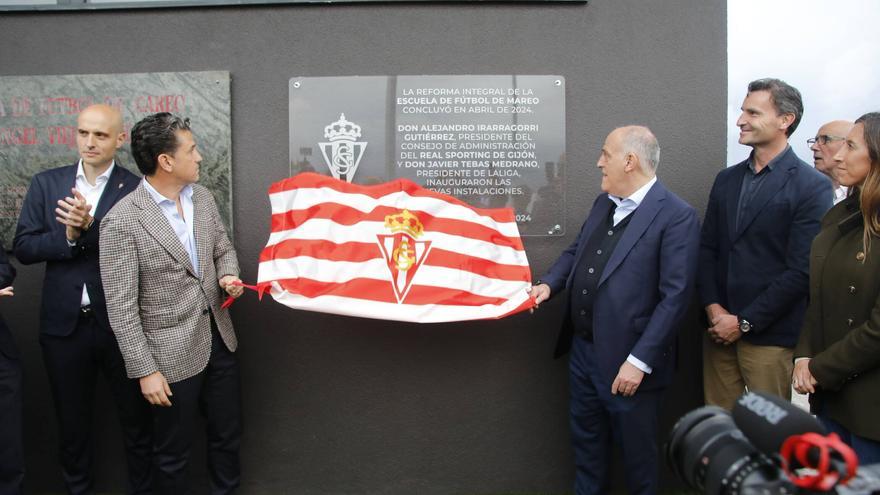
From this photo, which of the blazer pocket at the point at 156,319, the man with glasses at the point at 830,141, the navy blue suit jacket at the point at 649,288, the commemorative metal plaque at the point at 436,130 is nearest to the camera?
the navy blue suit jacket at the point at 649,288

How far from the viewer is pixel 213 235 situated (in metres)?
3.30

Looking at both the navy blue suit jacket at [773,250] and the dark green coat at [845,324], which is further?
the navy blue suit jacket at [773,250]

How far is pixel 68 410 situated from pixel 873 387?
3.54 meters

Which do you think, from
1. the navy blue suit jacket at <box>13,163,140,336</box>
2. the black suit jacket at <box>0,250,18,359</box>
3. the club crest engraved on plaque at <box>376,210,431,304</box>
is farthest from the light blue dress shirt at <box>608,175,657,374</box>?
the black suit jacket at <box>0,250,18,359</box>

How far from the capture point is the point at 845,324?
252 centimetres

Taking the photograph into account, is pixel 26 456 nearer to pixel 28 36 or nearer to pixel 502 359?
pixel 28 36

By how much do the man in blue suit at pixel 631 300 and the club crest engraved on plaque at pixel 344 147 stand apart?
4.38 feet

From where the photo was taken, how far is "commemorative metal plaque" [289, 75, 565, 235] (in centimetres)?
371

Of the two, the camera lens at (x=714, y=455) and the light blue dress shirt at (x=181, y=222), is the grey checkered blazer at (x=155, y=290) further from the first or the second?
the camera lens at (x=714, y=455)

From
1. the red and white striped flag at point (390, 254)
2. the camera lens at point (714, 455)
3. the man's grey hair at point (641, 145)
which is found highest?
the man's grey hair at point (641, 145)

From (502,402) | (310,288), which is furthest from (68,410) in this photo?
(502,402)

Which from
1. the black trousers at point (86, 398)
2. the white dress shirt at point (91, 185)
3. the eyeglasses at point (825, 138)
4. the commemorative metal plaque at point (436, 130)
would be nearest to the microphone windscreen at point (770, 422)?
the commemorative metal plaque at point (436, 130)

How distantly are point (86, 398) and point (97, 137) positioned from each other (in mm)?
1297

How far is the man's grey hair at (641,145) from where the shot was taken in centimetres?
304
